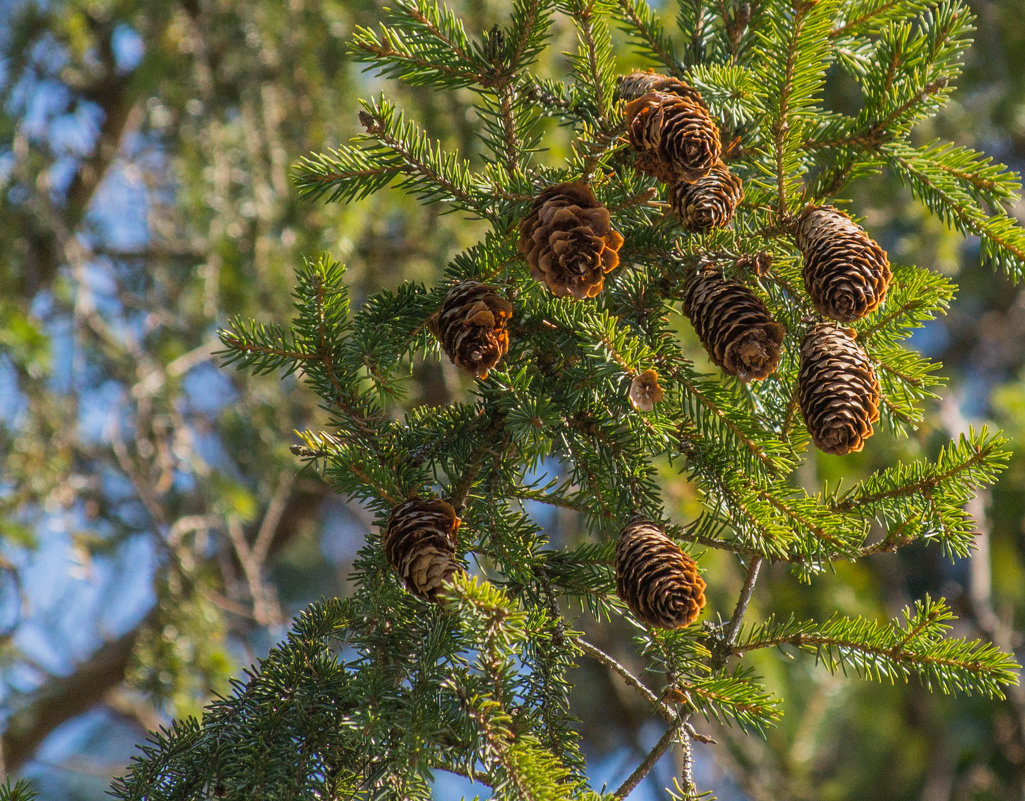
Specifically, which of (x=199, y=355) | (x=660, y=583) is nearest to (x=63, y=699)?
(x=199, y=355)

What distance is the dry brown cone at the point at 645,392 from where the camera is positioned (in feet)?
2.43

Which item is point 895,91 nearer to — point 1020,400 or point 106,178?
point 1020,400

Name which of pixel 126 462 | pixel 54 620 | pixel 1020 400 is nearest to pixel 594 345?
pixel 126 462

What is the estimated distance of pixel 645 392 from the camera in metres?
0.74

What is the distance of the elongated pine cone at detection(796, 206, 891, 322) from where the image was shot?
2.42ft

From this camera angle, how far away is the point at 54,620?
3.46m

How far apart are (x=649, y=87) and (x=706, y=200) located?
0.15 m

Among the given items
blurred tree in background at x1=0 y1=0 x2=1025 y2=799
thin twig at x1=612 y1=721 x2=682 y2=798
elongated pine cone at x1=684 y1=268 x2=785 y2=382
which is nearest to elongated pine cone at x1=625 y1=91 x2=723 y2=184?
elongated pine cone at x1=684 y1=268 x2=785 y2=382

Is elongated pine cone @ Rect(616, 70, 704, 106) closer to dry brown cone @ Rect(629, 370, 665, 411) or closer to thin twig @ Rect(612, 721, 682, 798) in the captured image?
dry brown cone @ Rect(629, 370, 665, 411)

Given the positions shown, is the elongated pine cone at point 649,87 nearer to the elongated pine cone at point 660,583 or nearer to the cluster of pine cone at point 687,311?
the cluster of pine cone at point 687,311

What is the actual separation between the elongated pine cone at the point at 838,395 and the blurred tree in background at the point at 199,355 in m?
1.58

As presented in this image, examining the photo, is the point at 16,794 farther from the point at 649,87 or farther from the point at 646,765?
the point at 649,87

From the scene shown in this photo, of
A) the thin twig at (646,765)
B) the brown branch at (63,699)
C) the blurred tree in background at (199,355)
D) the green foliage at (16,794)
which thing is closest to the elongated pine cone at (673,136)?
the thin twig at (646,765)

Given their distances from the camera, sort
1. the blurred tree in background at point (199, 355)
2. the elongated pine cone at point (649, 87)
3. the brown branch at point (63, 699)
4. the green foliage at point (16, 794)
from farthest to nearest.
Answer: the brown branch at point (63, 699)
the blurred tree in background at point (199, 355)
the elongated pine cone at point (649, 87)
the green foliage at point (16, 794)
